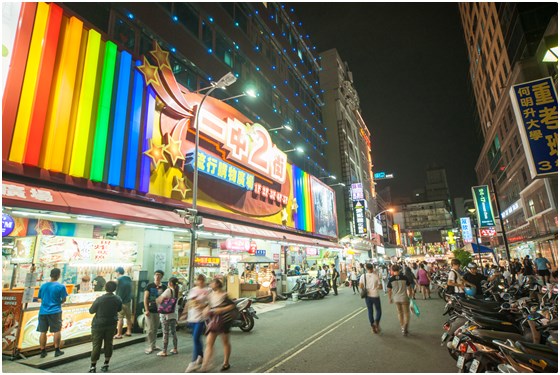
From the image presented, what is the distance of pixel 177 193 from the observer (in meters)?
13.7

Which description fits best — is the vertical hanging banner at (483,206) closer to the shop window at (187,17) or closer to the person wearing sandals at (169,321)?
the shop window at (187,17)

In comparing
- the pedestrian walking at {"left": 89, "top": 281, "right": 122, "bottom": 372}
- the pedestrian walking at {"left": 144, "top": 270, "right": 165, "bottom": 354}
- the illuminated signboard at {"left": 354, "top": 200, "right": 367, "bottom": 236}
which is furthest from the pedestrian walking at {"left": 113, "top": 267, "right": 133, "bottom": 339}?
the illuminated signboard at {"left": 354, "top": 200, "right": 367, "bottom": 236}

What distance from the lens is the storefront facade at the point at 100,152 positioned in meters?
8.89

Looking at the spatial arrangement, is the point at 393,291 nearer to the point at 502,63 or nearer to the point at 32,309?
the point at 32,309

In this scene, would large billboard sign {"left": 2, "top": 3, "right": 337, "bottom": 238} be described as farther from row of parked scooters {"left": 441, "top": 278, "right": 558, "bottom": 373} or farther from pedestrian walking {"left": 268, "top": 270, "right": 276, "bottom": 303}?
row of parked scooters {"left": 441, "top": 278, "right": 558, "bottom": 373}

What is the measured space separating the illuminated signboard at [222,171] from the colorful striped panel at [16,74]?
657cm

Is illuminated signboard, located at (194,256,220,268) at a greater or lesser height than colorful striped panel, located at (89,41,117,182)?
lesser

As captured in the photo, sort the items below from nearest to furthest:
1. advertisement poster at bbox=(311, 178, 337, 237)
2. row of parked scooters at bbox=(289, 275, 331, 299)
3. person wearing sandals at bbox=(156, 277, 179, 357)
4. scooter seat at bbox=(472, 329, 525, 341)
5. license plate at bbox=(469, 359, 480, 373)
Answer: license plate at bbox=(469, 359, 480, 373)
scooter seat at bbox=(472, 329, 525, 341)
person wearing sandals at bbox=(156, 277, 179, 357)
row of parked scooters at bbox=(289, 275, 331, 299)
advertisement poster at bbox=(311, 178, 337, 237)

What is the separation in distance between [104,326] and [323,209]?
83.7 ft

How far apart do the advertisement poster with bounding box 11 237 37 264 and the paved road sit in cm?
441

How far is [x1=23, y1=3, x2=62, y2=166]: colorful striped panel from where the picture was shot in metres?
8.94

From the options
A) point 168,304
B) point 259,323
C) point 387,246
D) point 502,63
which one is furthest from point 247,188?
point 387,246

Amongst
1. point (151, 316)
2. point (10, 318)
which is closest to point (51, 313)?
point (10, 318)

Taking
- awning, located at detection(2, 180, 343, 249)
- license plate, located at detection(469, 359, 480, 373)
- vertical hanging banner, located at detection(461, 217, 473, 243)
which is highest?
vertical hanging banner, located at detection(461, 217, 473, 243)
